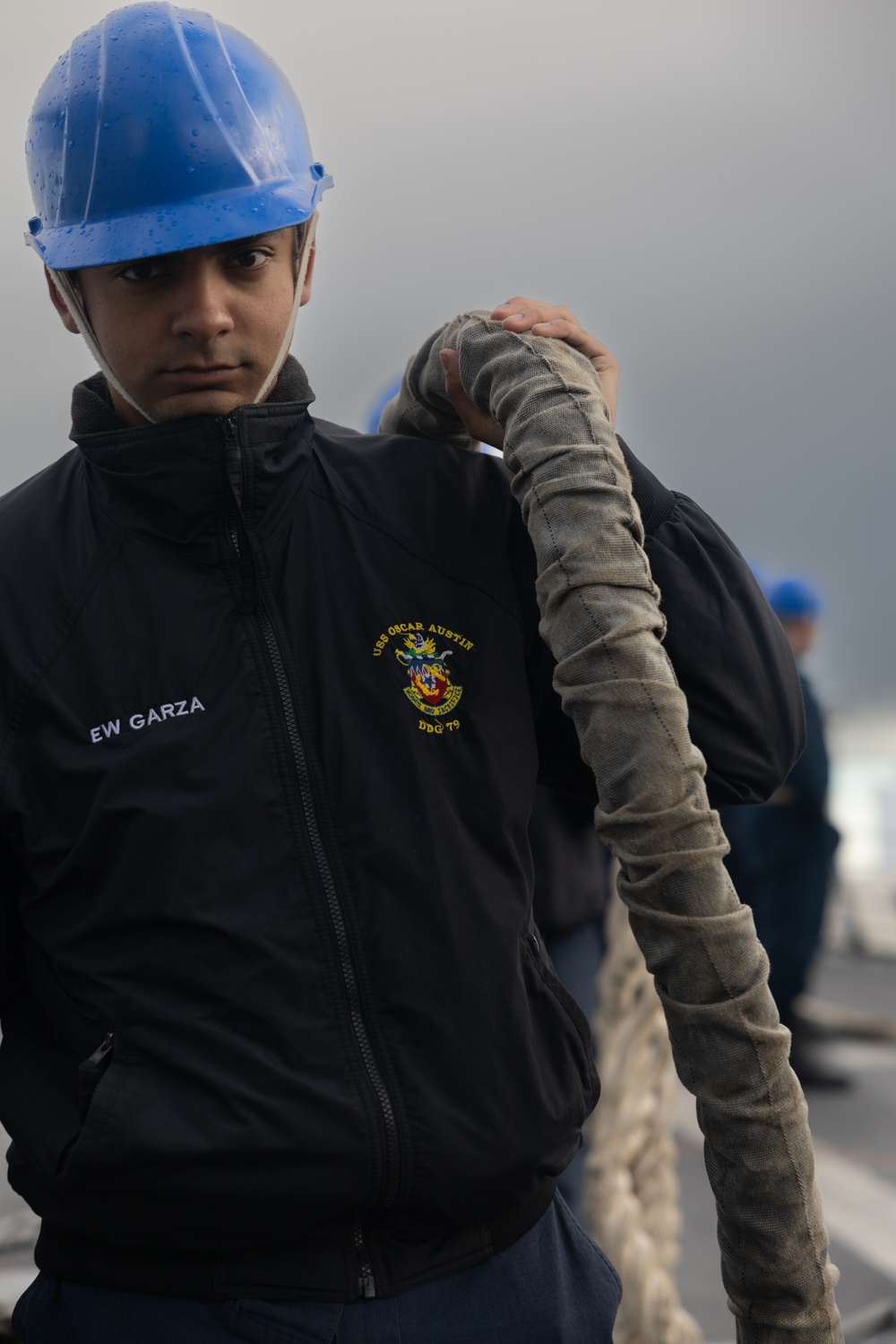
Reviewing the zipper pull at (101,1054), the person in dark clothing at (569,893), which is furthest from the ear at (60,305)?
the person in dark clothing at (569,893)

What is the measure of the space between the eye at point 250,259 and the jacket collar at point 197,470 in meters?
0.17

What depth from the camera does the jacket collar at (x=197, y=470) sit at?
1475 millimetres

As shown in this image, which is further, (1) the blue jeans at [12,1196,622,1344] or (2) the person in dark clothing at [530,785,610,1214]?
(2) the person in dark clothing at [530,785,610,1214]

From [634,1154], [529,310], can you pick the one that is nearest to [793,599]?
[634,1154]

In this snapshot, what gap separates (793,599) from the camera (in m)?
6.60

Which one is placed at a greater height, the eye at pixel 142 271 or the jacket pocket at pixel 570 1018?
the eye at pixel 142 271

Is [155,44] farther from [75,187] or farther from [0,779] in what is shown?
[0,779]

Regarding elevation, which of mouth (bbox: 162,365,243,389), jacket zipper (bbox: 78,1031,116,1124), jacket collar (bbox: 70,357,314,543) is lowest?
jacket zipper (bbox: 78,1031,116,1124)

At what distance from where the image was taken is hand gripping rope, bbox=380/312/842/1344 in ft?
4.45

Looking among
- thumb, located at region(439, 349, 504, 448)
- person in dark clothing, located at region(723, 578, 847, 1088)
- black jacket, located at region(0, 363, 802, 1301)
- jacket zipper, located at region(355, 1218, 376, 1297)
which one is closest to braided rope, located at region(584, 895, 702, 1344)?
black jacket, located at region(0, 363, 802, 1301)

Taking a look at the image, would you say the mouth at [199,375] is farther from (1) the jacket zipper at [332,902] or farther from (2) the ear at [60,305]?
(2) the ear at [60,305]

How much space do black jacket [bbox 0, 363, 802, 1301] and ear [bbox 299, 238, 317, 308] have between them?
0.24 metres

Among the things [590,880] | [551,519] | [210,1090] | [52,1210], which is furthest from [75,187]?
[590,880]

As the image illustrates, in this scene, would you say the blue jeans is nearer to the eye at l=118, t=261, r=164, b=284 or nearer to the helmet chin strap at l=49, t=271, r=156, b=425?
the helmet chin strap at l=49, t=271, r=156, b=425
